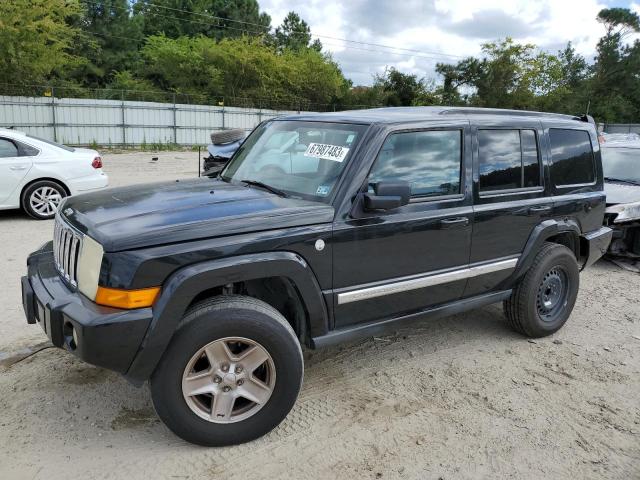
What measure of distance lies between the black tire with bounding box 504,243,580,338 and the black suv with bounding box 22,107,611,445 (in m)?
0.02

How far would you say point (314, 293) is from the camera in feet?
10.5

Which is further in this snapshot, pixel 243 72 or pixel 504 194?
pixel 243 72

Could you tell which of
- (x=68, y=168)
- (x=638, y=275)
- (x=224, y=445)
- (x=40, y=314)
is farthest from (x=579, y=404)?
(x=68, y=168)

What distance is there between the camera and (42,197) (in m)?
8.67

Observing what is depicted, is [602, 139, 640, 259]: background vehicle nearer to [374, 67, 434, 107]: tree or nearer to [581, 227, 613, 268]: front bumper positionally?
[581, 227, 613, 268]: front bumper

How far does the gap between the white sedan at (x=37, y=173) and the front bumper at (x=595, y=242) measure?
24.4 feet

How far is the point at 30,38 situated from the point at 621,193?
31.1 m

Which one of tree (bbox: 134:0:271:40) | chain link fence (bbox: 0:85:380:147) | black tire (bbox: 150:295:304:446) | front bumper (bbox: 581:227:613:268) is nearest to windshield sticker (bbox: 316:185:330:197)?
black tire (bbox: 150:295:304:446)

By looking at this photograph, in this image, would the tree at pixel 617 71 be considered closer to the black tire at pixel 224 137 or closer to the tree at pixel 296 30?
the tree at pixel 296 30

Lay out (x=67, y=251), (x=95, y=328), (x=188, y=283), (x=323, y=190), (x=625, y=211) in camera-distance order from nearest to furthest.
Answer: (x=95, y=328) → (x=188, y=283) → (x=67, y=251) → (x=323, y=190) → (x=625, y=211)

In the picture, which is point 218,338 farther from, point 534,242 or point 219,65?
point 219,65

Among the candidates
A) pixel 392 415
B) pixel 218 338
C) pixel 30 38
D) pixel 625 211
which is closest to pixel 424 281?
pixel 392 415

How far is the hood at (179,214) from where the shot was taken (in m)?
2.80

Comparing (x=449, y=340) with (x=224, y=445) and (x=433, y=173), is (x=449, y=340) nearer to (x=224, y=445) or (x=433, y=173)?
(x=433, y=173)
